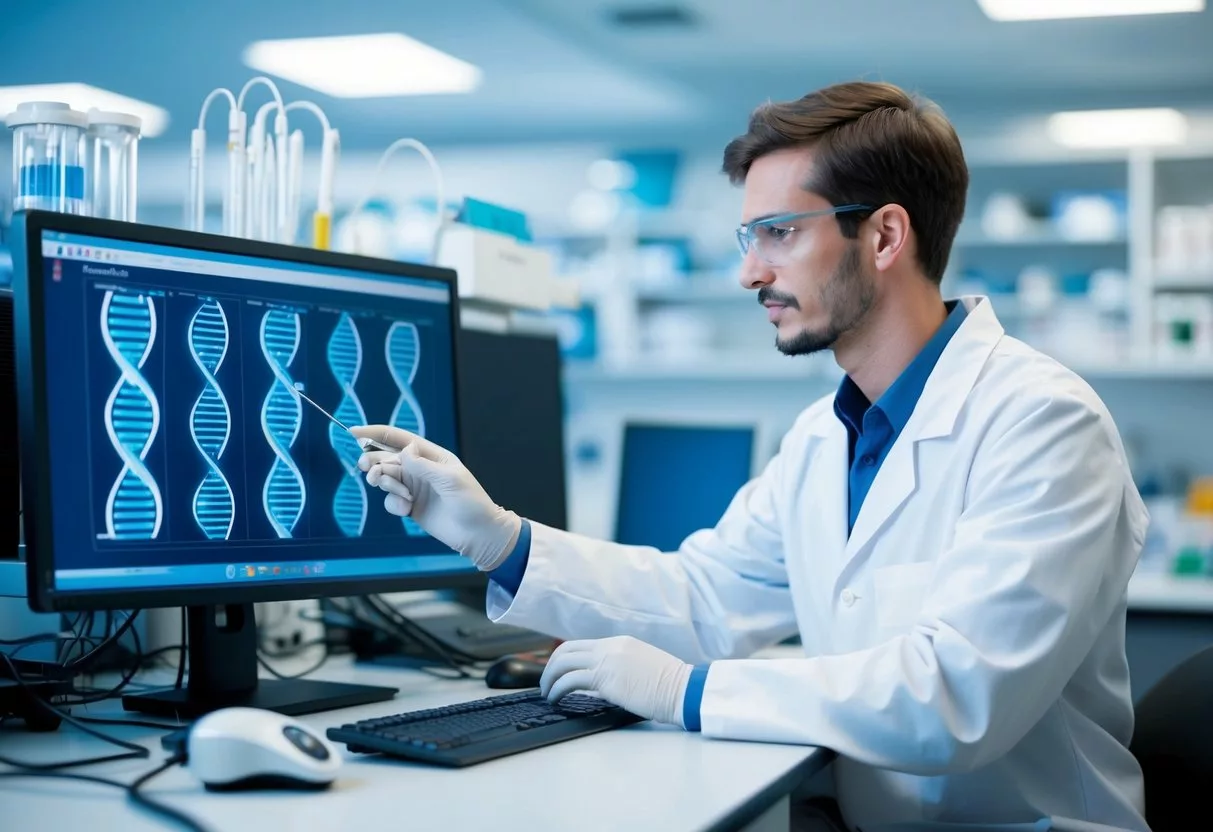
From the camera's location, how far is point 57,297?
3.37 feet

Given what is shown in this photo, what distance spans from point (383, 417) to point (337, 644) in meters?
0.44

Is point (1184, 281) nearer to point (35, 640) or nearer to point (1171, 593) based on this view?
point (1171, 593)

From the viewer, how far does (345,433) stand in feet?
4.16

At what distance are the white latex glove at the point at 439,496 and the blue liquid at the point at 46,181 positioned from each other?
0.42m

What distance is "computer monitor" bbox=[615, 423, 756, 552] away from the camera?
2.20m

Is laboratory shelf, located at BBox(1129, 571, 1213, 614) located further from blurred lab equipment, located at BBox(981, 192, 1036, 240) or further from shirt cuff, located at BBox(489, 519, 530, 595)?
shirt cuff, located at BBox(489, 519, 530, 595)

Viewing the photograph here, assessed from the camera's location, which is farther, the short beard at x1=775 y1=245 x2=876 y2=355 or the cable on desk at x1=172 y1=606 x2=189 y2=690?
the short beard at x1=775 y1=245 x2=876 y2=355

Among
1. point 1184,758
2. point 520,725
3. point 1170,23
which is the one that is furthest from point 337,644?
point 1170,23

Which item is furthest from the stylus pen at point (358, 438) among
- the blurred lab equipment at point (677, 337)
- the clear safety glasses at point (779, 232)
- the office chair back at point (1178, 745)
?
the blurred lab equipment at point (677, 337)

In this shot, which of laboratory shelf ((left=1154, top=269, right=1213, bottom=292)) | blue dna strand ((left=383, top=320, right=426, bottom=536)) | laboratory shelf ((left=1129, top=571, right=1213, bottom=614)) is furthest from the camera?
laboratory shelf ((left=1154, top=269, right=1213, bottom=292))

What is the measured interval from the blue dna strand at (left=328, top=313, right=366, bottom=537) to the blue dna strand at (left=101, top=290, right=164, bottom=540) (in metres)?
0.21

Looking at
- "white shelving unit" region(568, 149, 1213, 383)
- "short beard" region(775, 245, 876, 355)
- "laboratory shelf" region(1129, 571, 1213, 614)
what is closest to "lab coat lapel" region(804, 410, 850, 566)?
"short beard" region(775, 245, 876, 355)

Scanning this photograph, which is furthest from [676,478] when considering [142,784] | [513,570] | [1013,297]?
[1013,297]

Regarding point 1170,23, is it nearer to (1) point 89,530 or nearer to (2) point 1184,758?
(2) point 1184,758
